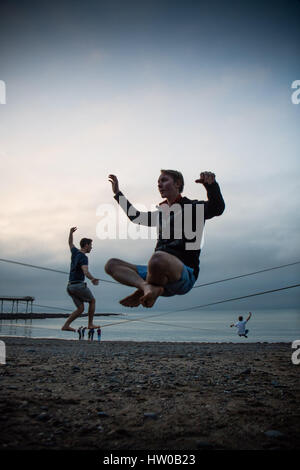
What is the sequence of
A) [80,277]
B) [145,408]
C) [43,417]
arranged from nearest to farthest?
[43,417], [145,408], [80,277]

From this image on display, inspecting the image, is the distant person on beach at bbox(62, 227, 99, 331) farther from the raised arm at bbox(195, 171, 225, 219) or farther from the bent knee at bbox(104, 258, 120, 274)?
the raised arm at bbox(195, 171, 225, 219)

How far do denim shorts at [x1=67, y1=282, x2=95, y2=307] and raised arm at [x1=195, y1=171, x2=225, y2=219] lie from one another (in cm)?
617

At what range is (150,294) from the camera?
2973 mm

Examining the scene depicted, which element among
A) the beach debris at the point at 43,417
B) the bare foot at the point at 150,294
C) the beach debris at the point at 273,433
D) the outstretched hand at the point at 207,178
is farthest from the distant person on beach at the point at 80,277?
the beach debris at the point at 273,433

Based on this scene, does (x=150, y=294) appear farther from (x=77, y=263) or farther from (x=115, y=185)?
(x=77, y=263)

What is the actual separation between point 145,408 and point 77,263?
16.8 ft

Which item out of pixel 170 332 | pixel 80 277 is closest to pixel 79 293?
pixel 80 277

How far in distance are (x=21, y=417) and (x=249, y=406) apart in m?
2.69

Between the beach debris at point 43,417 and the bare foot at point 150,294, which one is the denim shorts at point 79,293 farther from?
the bare foot at point 150,294

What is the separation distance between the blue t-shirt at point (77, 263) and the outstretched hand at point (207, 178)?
539cm

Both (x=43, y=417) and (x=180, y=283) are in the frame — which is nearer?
(x=180, y=283)

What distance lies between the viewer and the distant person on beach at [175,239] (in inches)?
126

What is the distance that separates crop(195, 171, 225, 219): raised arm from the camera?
345 centimetres
